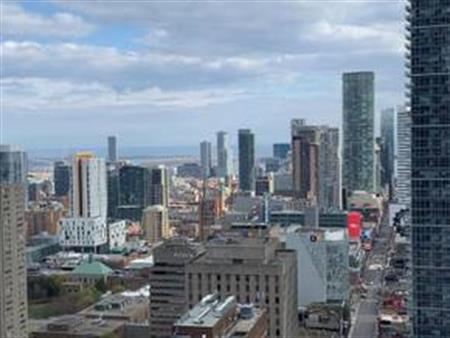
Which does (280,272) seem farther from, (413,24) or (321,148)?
(321,148)

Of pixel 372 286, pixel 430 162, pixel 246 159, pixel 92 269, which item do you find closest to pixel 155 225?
pixel 92 269

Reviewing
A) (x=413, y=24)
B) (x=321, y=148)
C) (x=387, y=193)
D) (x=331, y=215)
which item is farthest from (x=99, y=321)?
(x=387, y=193)

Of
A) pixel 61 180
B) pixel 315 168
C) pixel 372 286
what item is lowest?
pixel 372 286

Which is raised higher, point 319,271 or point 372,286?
point 319,271

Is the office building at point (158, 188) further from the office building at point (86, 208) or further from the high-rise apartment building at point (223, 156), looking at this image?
the high-rise apartment building at point (223, 156)

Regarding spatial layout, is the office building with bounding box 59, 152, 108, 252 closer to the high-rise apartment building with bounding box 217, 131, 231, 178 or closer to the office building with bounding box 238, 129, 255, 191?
the office building with bounding box 238, 129, 255, 191

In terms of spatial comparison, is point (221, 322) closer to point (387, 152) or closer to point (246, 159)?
point (246, 159)
